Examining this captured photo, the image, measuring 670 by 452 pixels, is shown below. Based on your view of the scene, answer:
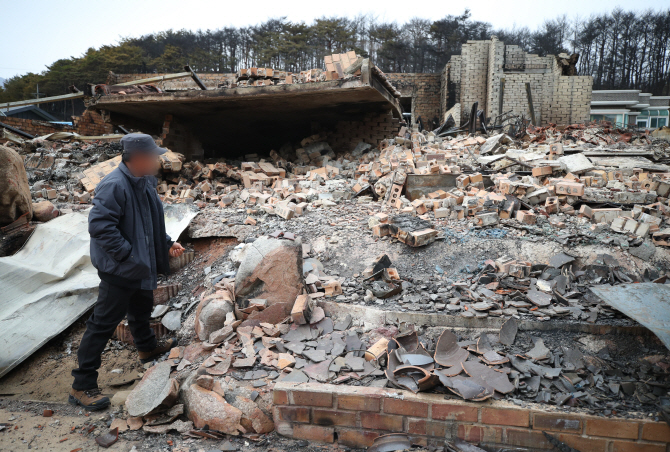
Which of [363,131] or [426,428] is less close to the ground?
[363,131]

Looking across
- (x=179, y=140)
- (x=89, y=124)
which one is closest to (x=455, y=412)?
(x=179, y=140)

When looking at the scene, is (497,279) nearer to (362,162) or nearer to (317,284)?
(317,284)

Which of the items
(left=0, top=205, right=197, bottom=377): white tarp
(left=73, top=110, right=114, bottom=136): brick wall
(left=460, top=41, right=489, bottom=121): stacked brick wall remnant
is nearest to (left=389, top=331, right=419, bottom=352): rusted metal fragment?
Result: (left=0, top=205, right=197, bottom=377): white tarp

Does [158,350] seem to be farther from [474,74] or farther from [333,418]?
[474,74]

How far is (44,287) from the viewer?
A: 3.48 meters

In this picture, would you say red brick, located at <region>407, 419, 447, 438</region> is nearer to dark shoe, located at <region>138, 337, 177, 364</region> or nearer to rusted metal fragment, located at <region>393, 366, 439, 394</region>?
rusted metal fragment, located at <region>393, 366, 439, 394</region>

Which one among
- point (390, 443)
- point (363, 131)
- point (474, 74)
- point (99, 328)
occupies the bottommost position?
point (390, 443)

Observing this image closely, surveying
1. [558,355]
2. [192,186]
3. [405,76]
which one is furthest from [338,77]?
[405,76]

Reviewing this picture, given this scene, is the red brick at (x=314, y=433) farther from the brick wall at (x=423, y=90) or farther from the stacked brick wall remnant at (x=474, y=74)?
the brick wall at (x=423, y=90)

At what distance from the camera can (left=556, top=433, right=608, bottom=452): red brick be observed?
1896 millimetres

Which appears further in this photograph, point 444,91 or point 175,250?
point 444,91

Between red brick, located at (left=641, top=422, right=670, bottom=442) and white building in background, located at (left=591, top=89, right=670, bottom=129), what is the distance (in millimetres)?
26649

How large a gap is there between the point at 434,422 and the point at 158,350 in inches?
85.6

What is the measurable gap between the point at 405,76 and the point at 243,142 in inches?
454
